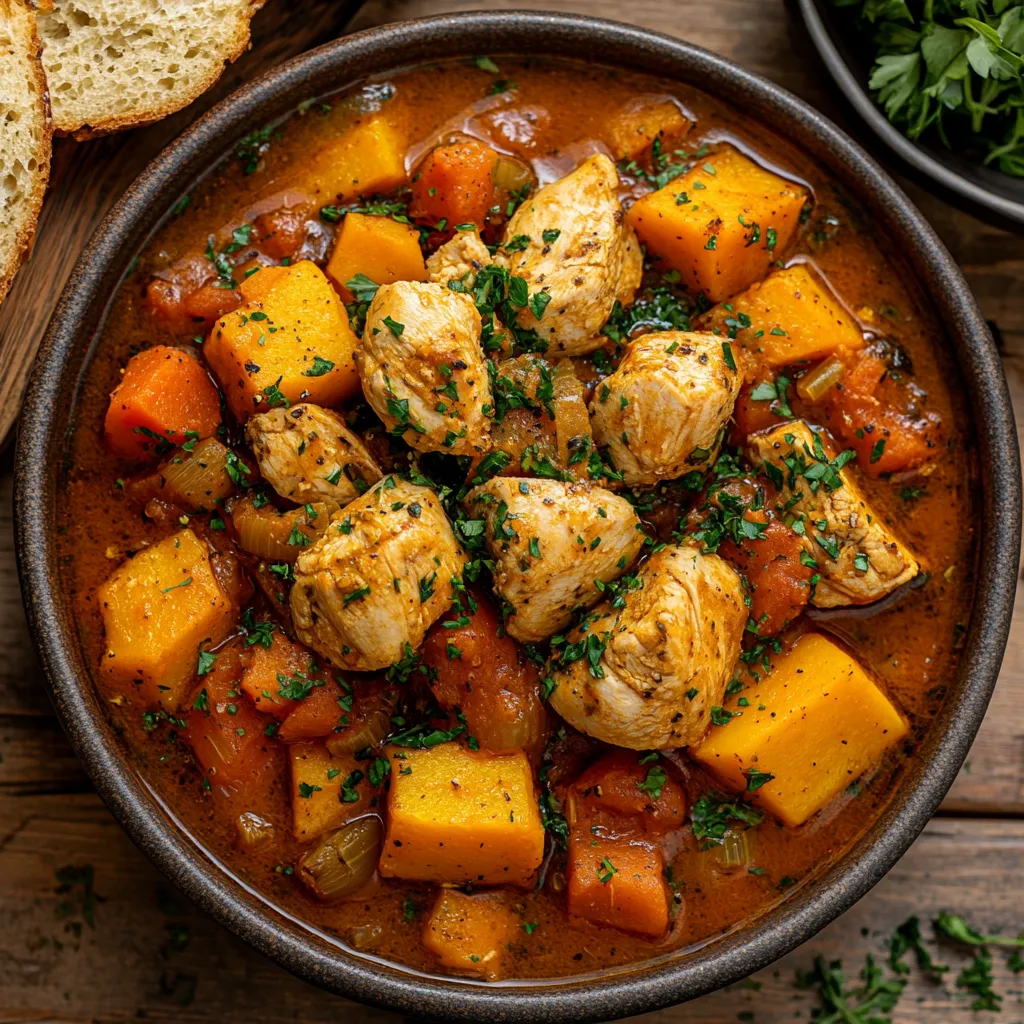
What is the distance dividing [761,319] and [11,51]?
2.46 meters

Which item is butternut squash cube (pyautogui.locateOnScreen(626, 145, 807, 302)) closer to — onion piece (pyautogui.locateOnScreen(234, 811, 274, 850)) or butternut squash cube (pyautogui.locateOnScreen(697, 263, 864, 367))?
butternut squash cube (pyautogui.locateOnScreen(697, 263, 864, 367))

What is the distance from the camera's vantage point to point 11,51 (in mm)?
3291

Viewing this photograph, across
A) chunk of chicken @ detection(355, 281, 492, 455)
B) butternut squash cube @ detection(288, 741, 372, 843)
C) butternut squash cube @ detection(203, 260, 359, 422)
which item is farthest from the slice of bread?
butternut squash cube @ detection(288, 741, 372, 843)

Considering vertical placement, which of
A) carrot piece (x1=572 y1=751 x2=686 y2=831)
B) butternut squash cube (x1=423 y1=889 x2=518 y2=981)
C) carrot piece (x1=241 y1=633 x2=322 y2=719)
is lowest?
butternut squash cube (x1=423 y1=889 x2=518 y2=981)

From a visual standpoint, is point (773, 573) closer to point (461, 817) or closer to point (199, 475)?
point (461, 817)

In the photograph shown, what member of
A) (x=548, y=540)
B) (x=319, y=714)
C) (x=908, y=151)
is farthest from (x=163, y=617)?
(x=908, y=151)

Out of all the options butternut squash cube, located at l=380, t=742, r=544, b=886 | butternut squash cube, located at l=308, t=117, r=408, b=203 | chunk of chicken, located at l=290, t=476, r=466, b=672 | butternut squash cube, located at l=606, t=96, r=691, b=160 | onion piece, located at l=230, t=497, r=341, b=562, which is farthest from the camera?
butternut squash cube, located at l=606, t=96, r=691, b=160

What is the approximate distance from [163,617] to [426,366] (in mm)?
1054

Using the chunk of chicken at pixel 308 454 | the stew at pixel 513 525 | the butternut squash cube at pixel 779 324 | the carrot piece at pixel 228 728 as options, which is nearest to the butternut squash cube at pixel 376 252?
the stew at pixel 513 525

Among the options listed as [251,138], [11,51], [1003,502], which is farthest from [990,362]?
[11,51]

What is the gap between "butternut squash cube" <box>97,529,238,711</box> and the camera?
3.06 m

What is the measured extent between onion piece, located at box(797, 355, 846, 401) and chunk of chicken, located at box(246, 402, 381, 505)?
53.4 inches

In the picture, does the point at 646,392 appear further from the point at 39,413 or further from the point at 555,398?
the point at 39,413

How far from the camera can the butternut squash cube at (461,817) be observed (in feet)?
9.80
